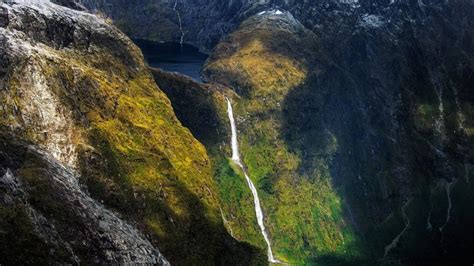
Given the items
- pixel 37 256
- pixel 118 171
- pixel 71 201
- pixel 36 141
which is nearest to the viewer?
pixel 37 256

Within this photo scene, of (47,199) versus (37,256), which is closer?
(37,256)

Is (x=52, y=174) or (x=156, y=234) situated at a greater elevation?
(x=52, y=174)

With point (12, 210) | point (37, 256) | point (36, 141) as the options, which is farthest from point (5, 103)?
point (37, 256)

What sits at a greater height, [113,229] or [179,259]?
[113,229]

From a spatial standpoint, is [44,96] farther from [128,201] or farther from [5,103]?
[128,201]

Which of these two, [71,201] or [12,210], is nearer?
[12,210]

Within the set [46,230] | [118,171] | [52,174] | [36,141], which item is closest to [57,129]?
[36,141]

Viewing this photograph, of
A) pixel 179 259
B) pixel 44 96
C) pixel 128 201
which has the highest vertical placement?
pixel 44 96

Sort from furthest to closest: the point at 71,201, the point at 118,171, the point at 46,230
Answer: the point at 118,171
the point at 71,201
the point at 46,230

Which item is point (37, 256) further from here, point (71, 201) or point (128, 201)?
point (128, 201)
